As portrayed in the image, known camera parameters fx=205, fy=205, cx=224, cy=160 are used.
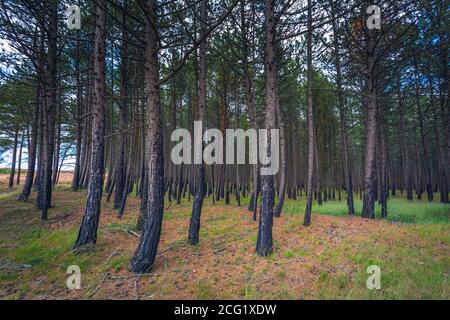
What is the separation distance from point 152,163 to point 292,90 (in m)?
12.9

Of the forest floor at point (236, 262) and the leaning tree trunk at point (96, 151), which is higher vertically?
the leaning tree trunk at point (96, 151)

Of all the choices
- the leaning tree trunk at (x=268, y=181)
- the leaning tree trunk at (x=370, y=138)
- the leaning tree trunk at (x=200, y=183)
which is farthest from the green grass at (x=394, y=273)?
the leaning tree trunk at (x=200, y=183)

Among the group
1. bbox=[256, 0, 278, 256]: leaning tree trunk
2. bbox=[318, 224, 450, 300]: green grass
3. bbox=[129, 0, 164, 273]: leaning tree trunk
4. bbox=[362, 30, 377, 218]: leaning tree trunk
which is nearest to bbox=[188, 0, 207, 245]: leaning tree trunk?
bbox=[129, 0, 164, 273]: leaning tree trunk

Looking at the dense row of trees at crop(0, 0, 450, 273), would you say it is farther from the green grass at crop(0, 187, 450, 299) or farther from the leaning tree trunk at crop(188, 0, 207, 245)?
the green grass at crop(0, 187, 450, 299)

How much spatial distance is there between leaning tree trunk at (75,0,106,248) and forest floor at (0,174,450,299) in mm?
690

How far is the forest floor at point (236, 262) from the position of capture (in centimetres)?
399

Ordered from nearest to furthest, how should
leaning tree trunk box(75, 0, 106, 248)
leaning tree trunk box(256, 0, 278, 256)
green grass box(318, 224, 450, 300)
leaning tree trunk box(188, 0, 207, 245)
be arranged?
green grass box(318, 224, 450, 300), leaning tree trunk box(256, 0, 278, 256), leaning tree trunk box(75, 0, 106, 248), leaning tree trunk box(188, 0, 207, 245)

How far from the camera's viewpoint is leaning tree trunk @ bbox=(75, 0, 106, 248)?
6148mm

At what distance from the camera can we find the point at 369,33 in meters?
9.13

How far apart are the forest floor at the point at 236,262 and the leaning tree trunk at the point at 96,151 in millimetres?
690

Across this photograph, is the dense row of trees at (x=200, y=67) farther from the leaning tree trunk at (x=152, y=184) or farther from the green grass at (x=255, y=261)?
the green grass at (x=255, y=261)

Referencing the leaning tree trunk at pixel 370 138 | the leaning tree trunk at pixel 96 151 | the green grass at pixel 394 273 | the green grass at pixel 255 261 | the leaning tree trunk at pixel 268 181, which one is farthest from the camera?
the leaning tree trunk at pixel 370 138
